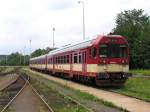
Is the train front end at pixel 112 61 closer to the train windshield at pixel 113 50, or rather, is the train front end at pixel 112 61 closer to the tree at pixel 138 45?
the train windshield at pixel 113 50

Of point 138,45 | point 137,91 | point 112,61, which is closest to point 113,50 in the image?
point 112,61

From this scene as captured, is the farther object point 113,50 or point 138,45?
point 138,45

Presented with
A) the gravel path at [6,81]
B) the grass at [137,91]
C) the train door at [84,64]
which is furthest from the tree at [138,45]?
the grass at [137,91]

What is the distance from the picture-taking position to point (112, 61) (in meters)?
29.4

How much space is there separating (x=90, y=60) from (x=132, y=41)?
51.3 m

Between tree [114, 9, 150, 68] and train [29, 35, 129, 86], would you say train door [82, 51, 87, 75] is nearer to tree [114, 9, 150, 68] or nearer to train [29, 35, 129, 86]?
train [29, 35, 129, 86]

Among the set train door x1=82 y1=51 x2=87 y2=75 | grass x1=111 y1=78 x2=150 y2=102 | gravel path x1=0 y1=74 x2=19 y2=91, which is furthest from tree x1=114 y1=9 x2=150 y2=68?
grass x1=111 y1=78 x2=150 y2=102

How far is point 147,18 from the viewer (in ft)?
398

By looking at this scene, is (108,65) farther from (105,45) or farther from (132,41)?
(132,41)

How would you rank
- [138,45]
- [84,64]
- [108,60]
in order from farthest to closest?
[138,45], [84,64], [108,60]

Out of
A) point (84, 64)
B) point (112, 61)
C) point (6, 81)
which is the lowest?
point (6, 81)

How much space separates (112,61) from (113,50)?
2.74 ft

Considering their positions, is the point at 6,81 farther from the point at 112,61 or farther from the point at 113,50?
the point at 112,61

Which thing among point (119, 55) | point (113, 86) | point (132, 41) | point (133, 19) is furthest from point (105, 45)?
point (133, 19)
